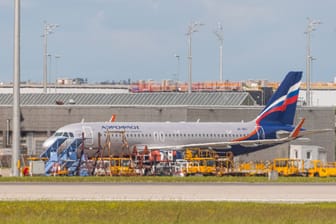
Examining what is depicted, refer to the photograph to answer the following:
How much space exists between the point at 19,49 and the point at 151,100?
61.1 metres

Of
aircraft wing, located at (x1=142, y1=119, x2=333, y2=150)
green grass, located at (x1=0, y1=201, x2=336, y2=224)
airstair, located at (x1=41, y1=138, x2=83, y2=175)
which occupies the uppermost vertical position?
aircraft wing, located at (x1=142, y1=119, x2=333, y2=150)

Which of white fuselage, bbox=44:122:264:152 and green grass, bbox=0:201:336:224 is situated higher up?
white fuselage, bbox=44:122:264:152

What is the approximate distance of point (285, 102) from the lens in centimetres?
9719

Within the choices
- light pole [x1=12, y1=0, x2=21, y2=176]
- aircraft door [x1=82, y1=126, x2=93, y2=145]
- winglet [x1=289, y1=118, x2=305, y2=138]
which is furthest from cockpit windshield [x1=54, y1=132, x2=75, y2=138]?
winglet [x1=289, y1=118, x2=305, y2=138]

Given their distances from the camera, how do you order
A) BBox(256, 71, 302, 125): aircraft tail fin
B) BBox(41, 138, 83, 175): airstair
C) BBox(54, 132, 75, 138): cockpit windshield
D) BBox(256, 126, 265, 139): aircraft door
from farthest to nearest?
BBox(256, 71, 302, 125): aircraft tail fin → BBox(256, 126, 265, 139): aircraft door → BBox(54, 132, 75, 138): cockpit windshield → BBox(41, 138, 83, 175): airstair

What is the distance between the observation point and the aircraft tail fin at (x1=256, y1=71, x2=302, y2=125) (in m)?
96.6

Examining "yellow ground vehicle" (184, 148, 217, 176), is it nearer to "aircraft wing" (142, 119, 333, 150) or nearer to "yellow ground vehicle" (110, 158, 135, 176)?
"aircraft wing" (142, 119, 333, 150)

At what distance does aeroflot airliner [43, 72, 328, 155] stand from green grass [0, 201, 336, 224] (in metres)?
42.2

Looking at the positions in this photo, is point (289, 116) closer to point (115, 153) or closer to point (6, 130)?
point (115, 153)

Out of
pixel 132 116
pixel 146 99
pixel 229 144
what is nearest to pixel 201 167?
pixel 229 144

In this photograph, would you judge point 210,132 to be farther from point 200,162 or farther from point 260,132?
point 200,162

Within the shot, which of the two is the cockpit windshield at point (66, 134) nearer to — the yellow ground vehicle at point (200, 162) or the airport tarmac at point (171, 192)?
the yellow ground vehicle at point (200, 162)

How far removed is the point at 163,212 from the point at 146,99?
304 ft

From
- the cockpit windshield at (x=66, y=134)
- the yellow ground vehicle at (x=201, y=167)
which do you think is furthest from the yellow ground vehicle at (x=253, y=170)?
the cockpit windshield at (x=66, y=134)
